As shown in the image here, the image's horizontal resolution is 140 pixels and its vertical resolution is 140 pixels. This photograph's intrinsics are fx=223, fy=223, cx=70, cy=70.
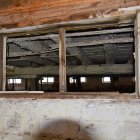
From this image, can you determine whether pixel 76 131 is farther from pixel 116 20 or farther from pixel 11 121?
pixel 116 20

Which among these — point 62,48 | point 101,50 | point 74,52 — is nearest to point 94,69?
point 101,50

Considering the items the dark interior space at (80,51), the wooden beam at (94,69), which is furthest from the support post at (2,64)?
the wooden beam at (94,69)

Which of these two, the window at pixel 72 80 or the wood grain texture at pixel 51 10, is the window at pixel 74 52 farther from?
the window at pixel 72 80

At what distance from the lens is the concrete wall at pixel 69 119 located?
2182mm

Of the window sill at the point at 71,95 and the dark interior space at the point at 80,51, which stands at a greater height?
the dark interior space at the point at 80,51

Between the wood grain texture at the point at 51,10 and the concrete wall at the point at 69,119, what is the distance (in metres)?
0.93

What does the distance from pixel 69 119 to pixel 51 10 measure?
4.19 ft

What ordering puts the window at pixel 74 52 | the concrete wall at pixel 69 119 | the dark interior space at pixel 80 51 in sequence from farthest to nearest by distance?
the dark interior space at pixel 80 51, the window at pixel 74 52, the concrete wall at pixel 69 119

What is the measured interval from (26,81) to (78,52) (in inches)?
272

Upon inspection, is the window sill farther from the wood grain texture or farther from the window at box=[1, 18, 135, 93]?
the wood grain texture

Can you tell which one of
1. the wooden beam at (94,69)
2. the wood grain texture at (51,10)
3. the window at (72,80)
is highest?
the wood grain texture at (51,10)

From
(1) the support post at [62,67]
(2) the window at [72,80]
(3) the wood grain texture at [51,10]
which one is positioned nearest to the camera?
(3) the wood grain texture at [51,10]

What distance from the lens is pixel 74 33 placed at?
322 cm

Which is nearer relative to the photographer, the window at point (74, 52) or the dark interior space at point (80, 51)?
the window at point (74, 52)
